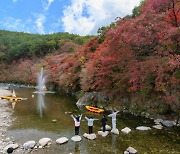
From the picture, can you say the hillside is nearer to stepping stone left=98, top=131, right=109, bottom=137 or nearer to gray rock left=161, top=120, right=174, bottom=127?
gray rock left=161, top=120, right=174, bottom=127

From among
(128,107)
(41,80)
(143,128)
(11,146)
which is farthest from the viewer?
(41,80)

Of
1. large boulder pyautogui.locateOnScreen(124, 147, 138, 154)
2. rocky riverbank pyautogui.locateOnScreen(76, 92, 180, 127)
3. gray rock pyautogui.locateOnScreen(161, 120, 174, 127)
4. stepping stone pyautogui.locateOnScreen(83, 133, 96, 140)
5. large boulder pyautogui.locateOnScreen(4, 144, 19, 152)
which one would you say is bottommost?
large boulder pyautogui.locateOnScreen(124, 147, 138, 154)

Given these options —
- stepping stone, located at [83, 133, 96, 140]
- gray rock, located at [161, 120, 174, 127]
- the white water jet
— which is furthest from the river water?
the white water jet

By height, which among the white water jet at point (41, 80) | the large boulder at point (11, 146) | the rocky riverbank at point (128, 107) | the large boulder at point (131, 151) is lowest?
the large boulder at point (131, 151)

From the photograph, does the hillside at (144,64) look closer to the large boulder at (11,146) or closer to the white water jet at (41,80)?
the large boulder at (11,146)

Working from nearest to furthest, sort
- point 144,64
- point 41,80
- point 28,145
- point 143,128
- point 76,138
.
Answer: point 28,145, point 76,138, point 143,128, point 144,64, point 41,80

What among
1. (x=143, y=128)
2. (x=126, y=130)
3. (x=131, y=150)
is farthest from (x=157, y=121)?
(x=131, y=150)

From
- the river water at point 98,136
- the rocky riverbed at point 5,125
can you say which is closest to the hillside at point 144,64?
the river water at point 98,136

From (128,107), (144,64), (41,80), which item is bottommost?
(128,107)

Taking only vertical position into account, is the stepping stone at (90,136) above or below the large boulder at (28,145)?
above

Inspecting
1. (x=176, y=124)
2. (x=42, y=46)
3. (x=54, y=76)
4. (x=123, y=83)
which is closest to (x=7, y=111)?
(x=123, y=83)

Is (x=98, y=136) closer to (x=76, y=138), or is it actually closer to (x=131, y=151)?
(x=76, y=138)

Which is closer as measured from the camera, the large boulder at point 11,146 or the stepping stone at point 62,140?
the large boulder at point 11,146

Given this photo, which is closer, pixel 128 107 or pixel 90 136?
pixel 90 136
